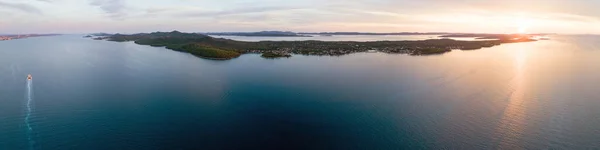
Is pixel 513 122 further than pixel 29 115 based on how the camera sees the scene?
No

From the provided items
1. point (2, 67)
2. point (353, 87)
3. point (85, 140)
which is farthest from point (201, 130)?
point (2, 67)

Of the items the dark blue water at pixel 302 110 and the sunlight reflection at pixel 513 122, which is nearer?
the sunlight reflection at pixel 513 122

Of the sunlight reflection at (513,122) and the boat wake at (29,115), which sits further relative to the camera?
the boat wake at (29,115)

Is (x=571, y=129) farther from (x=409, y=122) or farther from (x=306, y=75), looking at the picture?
(x=306, y=75)

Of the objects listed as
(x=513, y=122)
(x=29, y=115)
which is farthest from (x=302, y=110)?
(x=29, y=115)

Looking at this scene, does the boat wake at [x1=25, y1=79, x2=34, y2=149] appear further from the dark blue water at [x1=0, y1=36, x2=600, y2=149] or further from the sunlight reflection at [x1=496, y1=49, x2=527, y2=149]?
the sunlight reflection at [x1=496, y1=49, x2=527, y2=149]

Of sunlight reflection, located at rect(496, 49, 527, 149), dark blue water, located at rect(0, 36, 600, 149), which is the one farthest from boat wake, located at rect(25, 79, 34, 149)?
sunlight reflection, located at rect(496, 49, 527, 149)

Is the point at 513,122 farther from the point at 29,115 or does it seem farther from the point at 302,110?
the point at 29,115

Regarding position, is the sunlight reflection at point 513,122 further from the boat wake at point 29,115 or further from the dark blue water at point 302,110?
the boat wake at point 29,115

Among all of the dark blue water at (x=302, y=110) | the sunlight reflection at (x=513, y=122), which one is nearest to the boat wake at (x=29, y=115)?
the dark blue water at (x=302, y=110)
